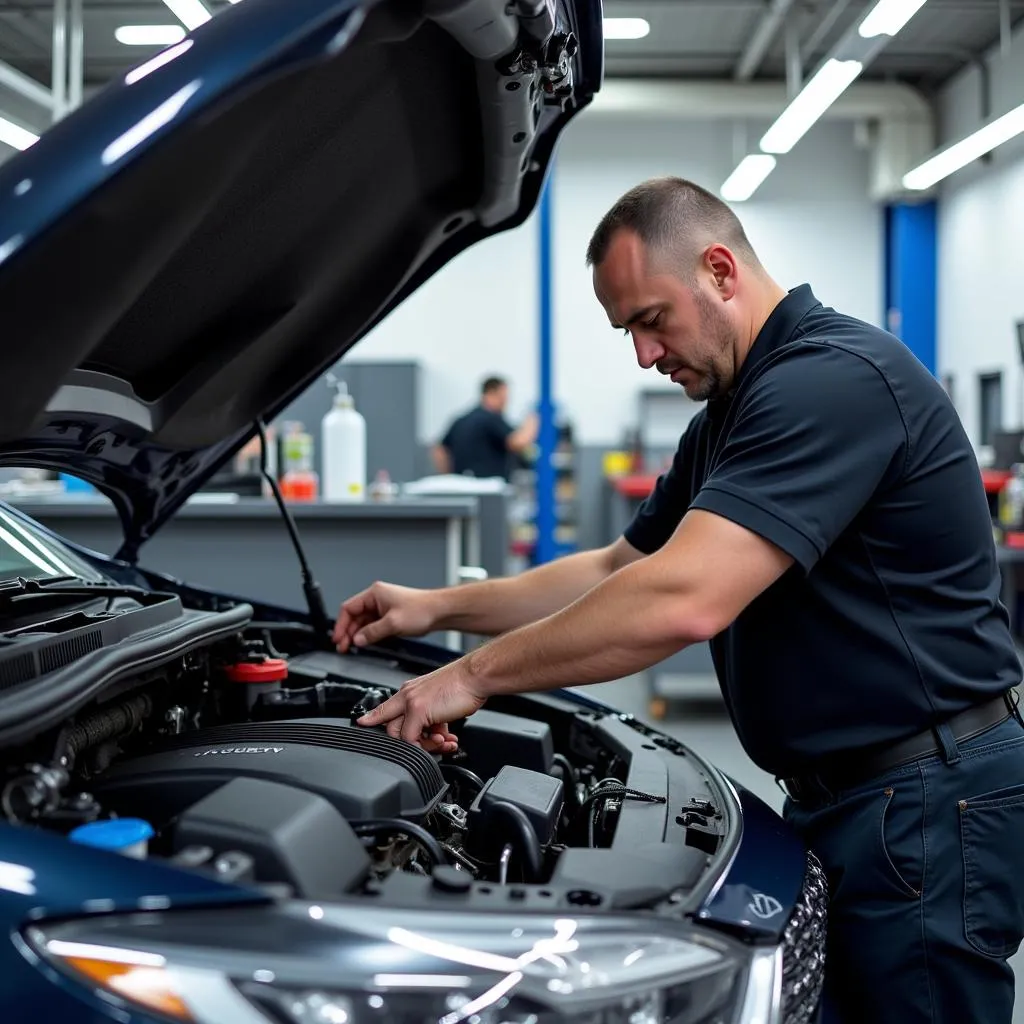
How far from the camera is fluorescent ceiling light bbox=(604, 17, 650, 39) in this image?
758 cm

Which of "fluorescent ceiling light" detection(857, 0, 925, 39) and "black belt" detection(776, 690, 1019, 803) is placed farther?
"fluorescent ceiling light" detection(857, 0, 925, 39)

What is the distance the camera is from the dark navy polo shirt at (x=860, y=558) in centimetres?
119

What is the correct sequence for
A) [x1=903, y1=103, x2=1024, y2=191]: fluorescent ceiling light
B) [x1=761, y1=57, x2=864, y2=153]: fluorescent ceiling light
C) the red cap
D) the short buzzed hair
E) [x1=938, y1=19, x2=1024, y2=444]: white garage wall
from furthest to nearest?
[x1=938, y1=19, x2=1024, y2=444]: white garage wall
[x1=903, y1=103, x2=1024, y2=191]: fluorescent ceiling light
[x1=761, y1=57, x2=864, y2=153]: fluorescent ceiling light
the red cap
the short buzzed hair

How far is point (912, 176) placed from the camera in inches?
327

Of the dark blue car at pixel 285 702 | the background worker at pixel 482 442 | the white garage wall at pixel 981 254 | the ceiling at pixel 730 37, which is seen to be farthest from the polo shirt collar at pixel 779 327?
the white garage wall at pixel 981 254

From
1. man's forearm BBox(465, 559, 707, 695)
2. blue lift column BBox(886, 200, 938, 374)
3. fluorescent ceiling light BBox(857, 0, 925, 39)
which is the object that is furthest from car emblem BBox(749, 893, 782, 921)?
blue lift column BBox(886, 200, 938, 374)

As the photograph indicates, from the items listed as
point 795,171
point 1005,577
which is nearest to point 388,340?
point 795,171

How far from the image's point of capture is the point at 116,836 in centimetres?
83

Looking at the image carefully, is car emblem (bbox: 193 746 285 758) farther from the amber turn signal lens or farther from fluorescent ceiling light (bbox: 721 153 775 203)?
fluorescent ceiling light (bbox: 721 153 775 203)

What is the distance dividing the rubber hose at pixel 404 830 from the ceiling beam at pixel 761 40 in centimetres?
764

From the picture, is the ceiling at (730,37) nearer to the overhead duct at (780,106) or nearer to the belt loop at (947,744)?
the overhead duct at (780,106)

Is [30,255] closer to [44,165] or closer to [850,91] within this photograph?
[44,165]

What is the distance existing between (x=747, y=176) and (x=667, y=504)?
7739 mm

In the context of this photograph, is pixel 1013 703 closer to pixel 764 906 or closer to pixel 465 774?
pixel 764 906
